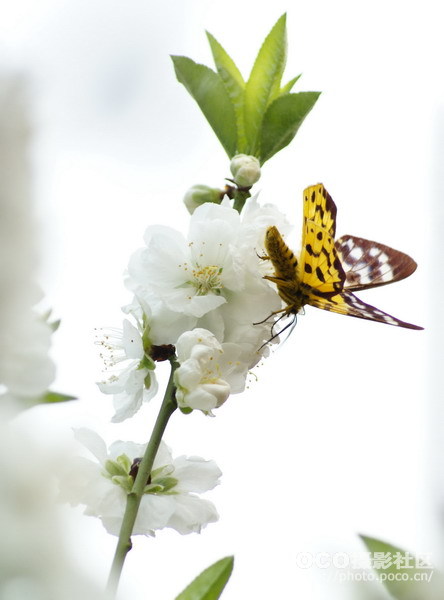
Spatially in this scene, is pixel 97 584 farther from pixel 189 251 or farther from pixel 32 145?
pixel 189 251

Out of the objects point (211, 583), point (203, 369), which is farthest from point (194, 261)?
point (211, 583)

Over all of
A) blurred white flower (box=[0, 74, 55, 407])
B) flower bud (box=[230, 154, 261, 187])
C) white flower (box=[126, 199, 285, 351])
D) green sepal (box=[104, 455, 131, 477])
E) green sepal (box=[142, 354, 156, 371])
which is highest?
blurred white flower (box=[0, 74, 55, 407])

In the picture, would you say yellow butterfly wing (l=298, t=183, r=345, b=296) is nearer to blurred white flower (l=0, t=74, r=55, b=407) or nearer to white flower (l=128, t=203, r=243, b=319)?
white flower (l=128, t=203, r=243, b=319)

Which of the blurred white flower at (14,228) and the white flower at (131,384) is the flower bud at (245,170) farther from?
the blurred white flower at (14,228)

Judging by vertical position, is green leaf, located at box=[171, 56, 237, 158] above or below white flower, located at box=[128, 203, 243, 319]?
above

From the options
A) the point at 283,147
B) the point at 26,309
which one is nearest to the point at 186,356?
the point at 283,147

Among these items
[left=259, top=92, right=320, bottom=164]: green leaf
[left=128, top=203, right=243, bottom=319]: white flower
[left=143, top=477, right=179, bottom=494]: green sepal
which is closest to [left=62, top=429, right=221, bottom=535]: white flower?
[left=143, top=477, right=179, bottom=494]: green sepal

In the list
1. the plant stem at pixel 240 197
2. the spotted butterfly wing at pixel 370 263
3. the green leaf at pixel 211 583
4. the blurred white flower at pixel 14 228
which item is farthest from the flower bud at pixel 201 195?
the blurred white flower at pixel 14 228

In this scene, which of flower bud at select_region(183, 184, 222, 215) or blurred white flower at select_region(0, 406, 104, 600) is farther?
flower bud at select_region(183, 184, 222, 215)
